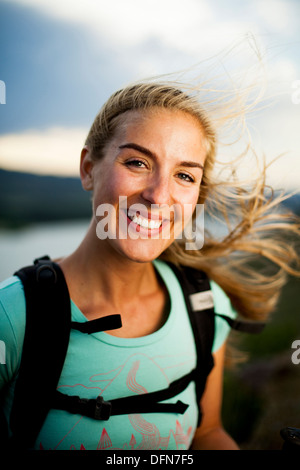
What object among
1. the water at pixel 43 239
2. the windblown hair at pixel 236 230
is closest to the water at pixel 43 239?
the water at pixel 43 239

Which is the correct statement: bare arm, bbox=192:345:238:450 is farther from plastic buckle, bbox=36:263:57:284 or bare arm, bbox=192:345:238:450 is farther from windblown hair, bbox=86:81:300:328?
plastic buckle, bbox=36:263:57:284

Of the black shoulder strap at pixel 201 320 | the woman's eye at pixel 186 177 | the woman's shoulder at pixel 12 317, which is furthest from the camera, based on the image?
the black shoulder strap at pixel 201 320

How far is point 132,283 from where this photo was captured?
1.72 meters

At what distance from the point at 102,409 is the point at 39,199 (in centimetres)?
258

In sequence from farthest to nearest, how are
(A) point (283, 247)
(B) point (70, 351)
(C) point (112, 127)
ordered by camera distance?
1. (A) point (283, 247)
2. (C) point (112, 127)
3. (B) point (70, 351)

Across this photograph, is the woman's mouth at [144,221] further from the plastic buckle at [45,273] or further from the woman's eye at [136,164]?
the plastic buckle at [45,273]

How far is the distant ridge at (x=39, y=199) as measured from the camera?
285cm

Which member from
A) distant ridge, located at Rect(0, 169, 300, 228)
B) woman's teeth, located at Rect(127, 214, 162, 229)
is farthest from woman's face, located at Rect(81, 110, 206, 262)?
distant ridge, located at Rect(0, 169, 300, 228)

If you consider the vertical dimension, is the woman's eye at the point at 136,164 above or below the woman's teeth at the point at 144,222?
above

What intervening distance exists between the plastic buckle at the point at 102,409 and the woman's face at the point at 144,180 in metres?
0.53

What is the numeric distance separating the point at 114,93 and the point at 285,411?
223cm

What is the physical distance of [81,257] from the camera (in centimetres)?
166
